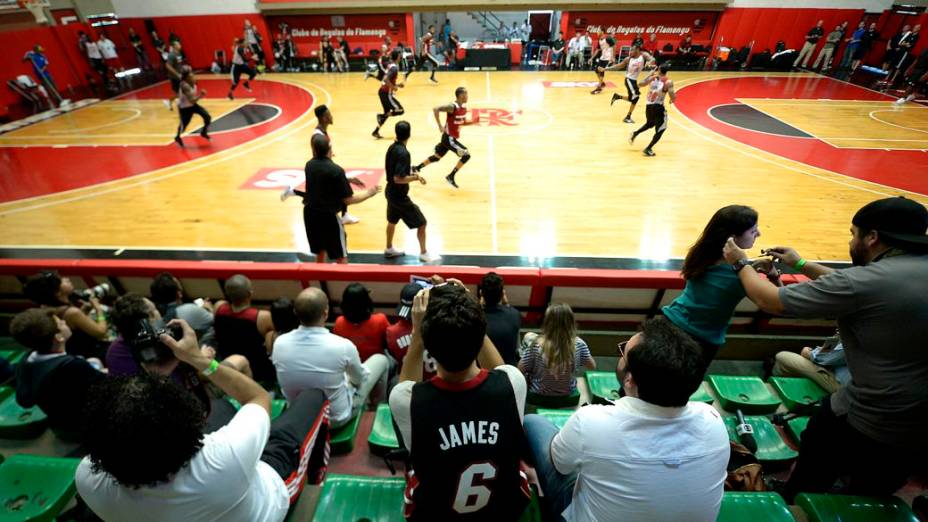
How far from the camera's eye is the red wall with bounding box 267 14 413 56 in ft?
63.5

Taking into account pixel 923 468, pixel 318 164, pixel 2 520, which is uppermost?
pixel 318 164

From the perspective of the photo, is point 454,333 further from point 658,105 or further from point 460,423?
point 658,105

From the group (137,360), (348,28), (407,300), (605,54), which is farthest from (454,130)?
(348,28)

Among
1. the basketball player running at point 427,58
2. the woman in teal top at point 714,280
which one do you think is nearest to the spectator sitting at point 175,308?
the woman in teal top at point 714,280

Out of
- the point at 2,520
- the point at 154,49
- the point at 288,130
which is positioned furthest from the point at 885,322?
the point at 154,49

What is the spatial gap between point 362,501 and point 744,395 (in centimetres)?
279

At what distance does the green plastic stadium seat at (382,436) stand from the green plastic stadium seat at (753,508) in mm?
1757

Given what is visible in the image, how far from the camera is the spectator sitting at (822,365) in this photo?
3191mm

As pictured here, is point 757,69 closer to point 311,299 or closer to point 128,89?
point 311,299

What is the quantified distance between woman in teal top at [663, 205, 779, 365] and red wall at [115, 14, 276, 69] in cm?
2125

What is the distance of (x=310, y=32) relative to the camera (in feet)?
64.4

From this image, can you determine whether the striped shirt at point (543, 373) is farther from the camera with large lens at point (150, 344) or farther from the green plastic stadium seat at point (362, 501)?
the camera with large lens at point (150, 344)

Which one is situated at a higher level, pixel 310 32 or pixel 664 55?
pixel 310 32

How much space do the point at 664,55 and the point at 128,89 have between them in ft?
70.0
